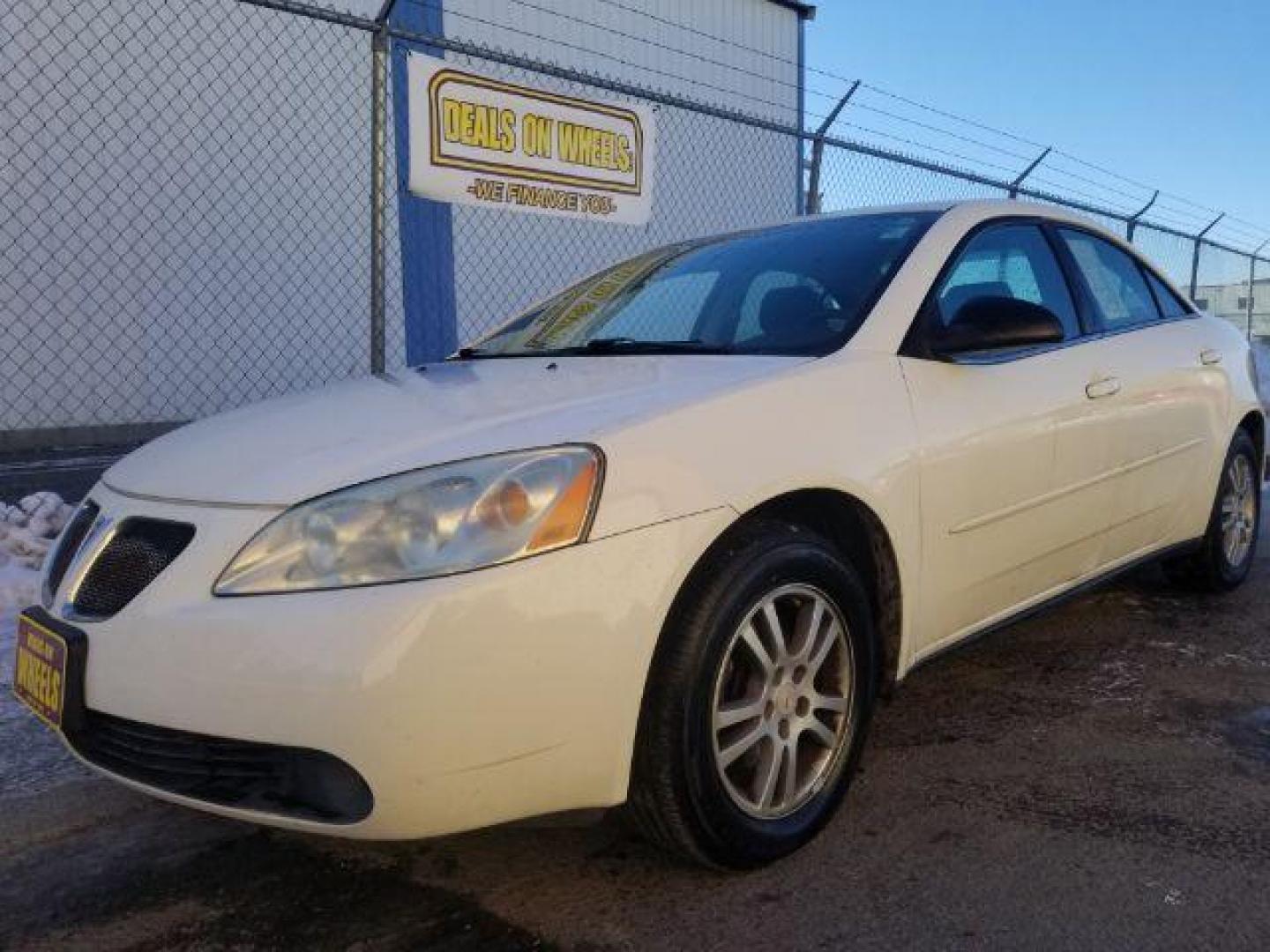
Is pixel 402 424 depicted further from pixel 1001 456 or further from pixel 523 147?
pixel 523 147

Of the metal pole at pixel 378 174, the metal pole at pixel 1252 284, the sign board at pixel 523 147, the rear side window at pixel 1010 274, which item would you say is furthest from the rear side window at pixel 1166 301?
the metal pole at pixel 1252 284

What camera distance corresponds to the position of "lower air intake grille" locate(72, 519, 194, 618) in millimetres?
1987

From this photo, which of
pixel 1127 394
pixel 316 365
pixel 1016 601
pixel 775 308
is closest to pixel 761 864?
pixel 1016 601

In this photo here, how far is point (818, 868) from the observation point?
7.34 ft

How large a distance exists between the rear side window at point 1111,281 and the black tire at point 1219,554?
→ 766 mm

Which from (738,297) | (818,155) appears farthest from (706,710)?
(818,155)

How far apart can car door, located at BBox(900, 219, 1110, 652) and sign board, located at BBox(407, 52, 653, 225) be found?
8.93 ft

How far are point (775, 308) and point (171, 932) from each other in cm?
203

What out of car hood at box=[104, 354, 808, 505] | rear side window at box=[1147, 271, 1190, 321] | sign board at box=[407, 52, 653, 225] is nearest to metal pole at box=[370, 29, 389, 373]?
sign board at box=[407, 52, 653, 225]

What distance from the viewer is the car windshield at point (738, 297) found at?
109 inches

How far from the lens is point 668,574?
1993mm

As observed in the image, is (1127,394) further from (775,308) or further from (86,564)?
(86,564)

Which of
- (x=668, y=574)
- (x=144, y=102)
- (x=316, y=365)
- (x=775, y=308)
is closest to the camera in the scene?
(x=668, y=574)

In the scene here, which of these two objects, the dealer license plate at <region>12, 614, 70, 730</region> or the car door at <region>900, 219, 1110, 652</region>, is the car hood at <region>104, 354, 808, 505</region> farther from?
the car door at <region>900, 219, 1110, 652</region>
